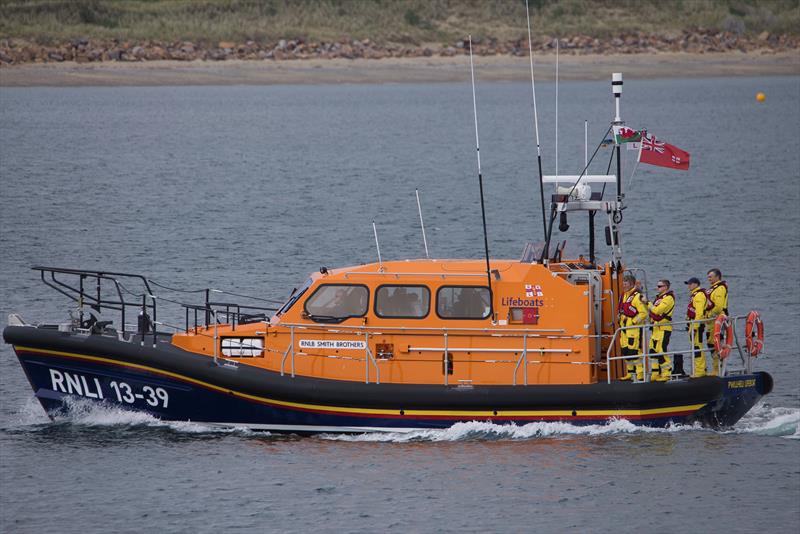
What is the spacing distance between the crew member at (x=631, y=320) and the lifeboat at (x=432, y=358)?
0.39 ft

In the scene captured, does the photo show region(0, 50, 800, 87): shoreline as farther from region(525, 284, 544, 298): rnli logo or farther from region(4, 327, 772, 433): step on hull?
region(525, 284, 544, 298): rnli logo

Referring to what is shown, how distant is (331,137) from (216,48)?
2379 centimetres

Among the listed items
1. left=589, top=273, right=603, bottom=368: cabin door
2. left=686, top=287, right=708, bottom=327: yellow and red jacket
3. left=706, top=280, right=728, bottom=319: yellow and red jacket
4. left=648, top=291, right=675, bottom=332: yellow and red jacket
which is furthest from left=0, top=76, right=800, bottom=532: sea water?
left=706, top=280, right=728, bottom=319: yellow and red jacket

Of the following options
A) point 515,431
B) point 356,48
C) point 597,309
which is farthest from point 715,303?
point 356,48

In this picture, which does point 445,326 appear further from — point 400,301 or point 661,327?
point 661,327

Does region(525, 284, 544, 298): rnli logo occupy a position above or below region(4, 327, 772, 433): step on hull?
above

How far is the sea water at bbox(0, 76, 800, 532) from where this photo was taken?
15.4 meters

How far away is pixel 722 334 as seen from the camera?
55.4 ft

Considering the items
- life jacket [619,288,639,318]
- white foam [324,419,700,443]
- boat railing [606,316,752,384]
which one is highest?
life jacket [619,288,639,318]

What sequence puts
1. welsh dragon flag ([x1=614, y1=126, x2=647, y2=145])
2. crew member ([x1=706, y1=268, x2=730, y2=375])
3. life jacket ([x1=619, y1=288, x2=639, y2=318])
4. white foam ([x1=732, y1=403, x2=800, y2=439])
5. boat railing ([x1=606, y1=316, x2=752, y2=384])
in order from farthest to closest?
white foam ([x1=732, y1=403, x2=800, y2=439]), crew member ([x1=706, y1=268, x2=730, y2=375]), welsh dragon flag ([x1=614, y1=126, x2=647, y2=145]), life jacket ([x1=619, y1=288, x2=639, y2=318]), boat railing ([x1=606, y1=316, x2=752, y2=384])

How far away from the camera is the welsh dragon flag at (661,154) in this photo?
55.7ft

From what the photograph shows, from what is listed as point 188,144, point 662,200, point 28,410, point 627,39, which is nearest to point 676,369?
point 28,410

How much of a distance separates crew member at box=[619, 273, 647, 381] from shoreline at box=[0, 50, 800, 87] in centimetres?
6801

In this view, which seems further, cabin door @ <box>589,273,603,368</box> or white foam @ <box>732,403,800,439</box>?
white foam @ <box>732,403,800,439</box>
